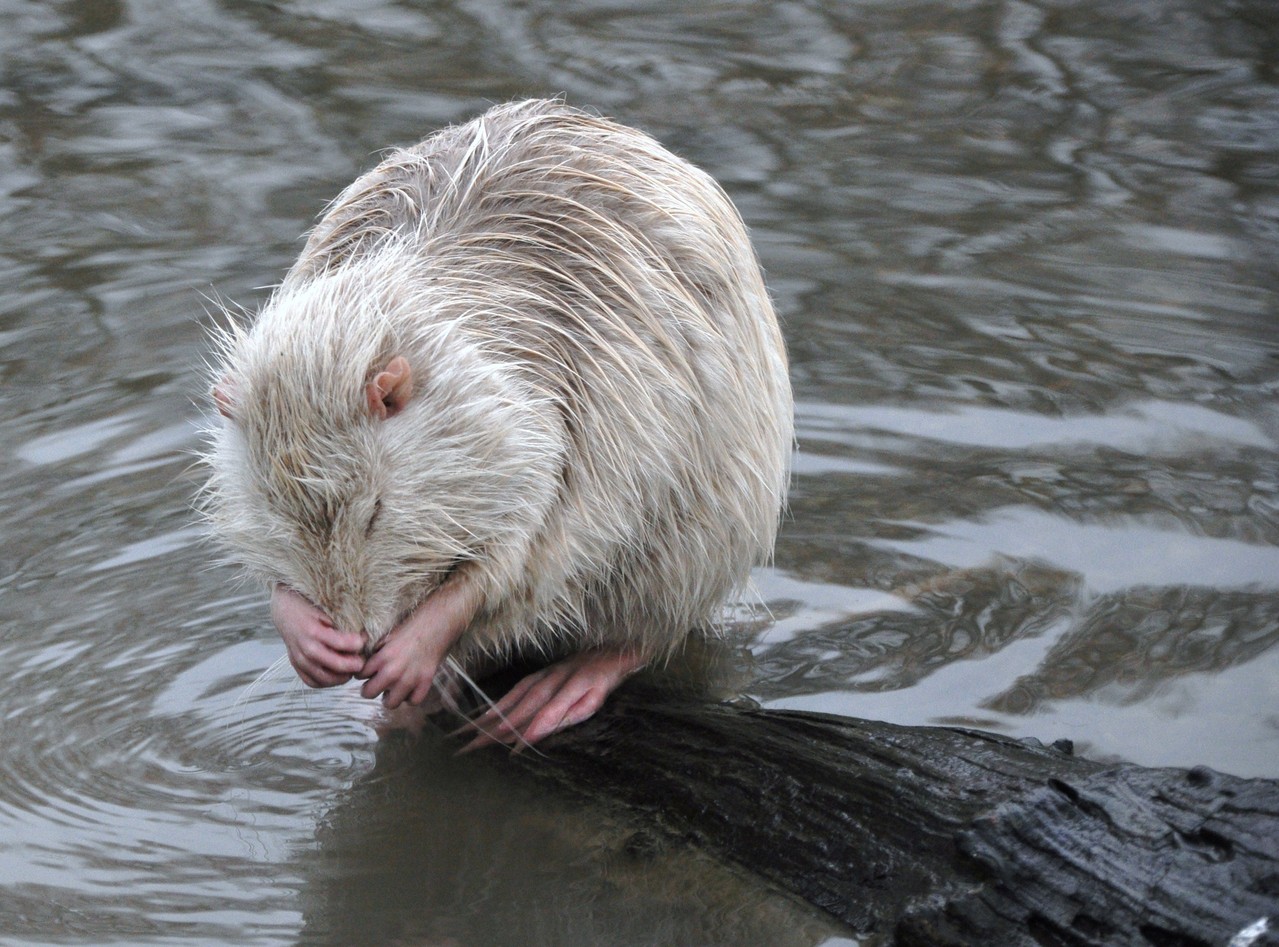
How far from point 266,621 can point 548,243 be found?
1.54 m

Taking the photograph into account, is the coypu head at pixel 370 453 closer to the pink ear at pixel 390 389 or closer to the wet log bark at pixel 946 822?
the pink ear at pixel 390 389

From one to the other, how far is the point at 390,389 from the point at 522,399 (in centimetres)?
35

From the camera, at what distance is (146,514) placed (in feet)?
17.4

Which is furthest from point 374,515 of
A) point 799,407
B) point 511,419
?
point 799,407

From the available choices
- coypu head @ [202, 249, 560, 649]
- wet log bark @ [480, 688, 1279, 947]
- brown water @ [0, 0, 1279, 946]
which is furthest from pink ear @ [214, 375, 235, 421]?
wet log bark @ [480, 688, 1279, 947]

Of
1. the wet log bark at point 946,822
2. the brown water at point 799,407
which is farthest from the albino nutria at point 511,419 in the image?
the brown water at point 799,407

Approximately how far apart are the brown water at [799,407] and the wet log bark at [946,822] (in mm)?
133

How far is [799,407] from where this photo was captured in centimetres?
593

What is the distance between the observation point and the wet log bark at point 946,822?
112 inches

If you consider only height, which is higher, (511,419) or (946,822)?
(511,419)

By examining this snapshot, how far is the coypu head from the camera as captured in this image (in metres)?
3.50

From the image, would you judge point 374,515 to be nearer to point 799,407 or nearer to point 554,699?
point 554,699

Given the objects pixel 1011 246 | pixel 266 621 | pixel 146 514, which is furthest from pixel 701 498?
pixel 1011 246

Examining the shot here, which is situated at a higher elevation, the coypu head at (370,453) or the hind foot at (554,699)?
the coypu head at (370,453)
